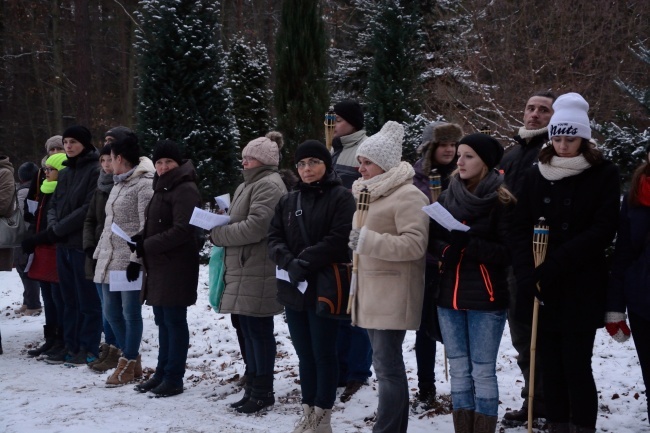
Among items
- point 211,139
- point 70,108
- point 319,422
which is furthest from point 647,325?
point 70,108

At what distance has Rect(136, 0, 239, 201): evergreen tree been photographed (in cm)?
1405

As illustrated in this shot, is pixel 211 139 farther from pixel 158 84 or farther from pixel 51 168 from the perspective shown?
pixel 51 168

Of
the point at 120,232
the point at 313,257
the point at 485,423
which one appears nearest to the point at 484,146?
the point at 313,257

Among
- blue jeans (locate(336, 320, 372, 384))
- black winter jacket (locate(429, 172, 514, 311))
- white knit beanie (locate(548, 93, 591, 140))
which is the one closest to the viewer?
white knit beanie (locate(548, 93, 591, 140))

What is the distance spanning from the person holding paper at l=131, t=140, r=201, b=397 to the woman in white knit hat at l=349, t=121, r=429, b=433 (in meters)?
2.13

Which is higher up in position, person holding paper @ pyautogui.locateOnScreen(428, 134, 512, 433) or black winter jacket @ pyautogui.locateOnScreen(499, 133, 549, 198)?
black winter jacket @ pyautogui.locateOnScreen(499, 133, 549, 198)

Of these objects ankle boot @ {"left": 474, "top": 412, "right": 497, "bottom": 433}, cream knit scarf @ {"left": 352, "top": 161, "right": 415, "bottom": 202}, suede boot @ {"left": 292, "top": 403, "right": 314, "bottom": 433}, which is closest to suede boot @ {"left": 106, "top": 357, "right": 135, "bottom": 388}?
suede boot @ {"left": 292, "top": 403, "right": 314, "bottom": 433}

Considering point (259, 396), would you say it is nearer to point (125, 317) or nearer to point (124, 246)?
point (125, 317)

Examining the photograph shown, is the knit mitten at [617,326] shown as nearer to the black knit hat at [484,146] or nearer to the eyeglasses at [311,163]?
the black knit hat at [484,146]

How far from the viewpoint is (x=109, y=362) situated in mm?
Result: 7691

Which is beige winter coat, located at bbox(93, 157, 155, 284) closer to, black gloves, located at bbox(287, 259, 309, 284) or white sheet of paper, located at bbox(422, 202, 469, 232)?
black gloves, located at bbox(287, 259, 309, 284)

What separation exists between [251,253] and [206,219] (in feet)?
1.50

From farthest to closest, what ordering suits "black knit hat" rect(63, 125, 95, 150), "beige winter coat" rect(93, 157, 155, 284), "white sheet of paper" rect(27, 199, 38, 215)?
"white sheet of paper" rect(27, 199, 38, 215), "black knit hat" rect(63, 125, 95, 150), "beige winter coat" rect(93, 157, 155, 284)

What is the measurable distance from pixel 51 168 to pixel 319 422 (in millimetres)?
4805
